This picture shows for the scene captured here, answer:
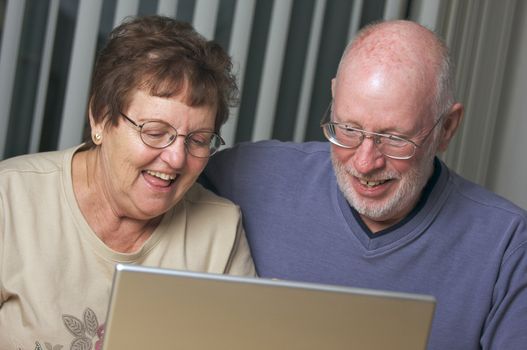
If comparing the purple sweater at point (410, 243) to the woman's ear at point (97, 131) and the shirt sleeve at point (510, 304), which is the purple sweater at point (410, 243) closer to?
the shirt sleeve at point (510, 304)

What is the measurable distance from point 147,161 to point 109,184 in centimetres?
13

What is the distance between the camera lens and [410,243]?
2057 mm

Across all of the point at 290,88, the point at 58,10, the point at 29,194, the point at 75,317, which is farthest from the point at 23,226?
the point at 290,88

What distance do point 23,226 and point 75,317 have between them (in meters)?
0.22

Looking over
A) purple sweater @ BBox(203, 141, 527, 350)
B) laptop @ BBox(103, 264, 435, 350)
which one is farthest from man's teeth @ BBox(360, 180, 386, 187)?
laptop @ BBox(103, 264, 435, 350)

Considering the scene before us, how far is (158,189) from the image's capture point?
1866 mm

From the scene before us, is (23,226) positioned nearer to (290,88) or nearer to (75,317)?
(75,317)

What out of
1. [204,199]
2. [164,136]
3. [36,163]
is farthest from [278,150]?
[36,163]

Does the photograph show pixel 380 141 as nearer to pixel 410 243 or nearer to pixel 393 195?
pixel 393 195

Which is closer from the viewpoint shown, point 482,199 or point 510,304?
point 510,304

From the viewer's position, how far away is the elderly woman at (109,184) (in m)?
1.80

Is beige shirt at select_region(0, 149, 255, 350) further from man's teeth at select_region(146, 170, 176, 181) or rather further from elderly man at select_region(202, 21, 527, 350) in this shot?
elderly man at select_region(202, 21, 527, 350)

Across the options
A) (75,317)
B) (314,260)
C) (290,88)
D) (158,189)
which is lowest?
(75,317)

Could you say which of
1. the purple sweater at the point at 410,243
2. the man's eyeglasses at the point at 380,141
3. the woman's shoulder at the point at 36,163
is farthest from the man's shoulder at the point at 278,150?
the woman's shoulder at the point at 36,163
